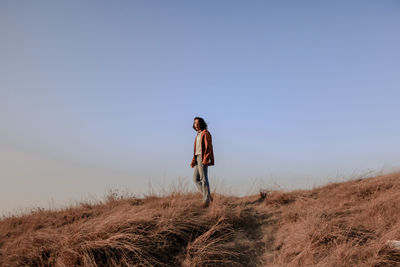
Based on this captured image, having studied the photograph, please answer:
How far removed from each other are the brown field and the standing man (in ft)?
1.17

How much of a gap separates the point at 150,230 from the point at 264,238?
7.56 feet

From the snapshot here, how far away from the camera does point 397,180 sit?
9039 millimetres

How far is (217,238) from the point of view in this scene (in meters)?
5.29

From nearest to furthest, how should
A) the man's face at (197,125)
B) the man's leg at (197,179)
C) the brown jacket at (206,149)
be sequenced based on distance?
1. the brown jacket at (206,149)
2. the man's leg at (197,179)
3. the man's face at (197,125)

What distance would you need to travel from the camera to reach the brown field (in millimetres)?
4582

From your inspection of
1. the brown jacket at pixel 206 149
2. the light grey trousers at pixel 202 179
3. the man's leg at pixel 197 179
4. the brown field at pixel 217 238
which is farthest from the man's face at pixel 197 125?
the brown field at pixel 217 238

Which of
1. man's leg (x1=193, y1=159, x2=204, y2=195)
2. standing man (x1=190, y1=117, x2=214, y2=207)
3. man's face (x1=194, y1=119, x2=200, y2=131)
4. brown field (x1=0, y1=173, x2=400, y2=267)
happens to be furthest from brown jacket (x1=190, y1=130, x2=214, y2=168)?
brown field (x1=0, y1=173, x2=400, y2=267)

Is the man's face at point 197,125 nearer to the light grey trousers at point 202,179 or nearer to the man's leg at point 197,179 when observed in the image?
the light grey trousers at point 202,179

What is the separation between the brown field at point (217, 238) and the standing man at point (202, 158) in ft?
1.17

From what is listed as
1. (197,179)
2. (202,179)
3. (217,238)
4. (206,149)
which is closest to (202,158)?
(206,149)

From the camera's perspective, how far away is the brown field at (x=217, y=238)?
15.0ft

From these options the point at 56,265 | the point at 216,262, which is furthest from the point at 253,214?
the point at 56,265

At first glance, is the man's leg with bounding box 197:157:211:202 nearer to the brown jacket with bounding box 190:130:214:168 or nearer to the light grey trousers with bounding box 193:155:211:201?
the light grey trousers with bounding box 193:155:211:201

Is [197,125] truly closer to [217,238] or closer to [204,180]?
[204,180]
